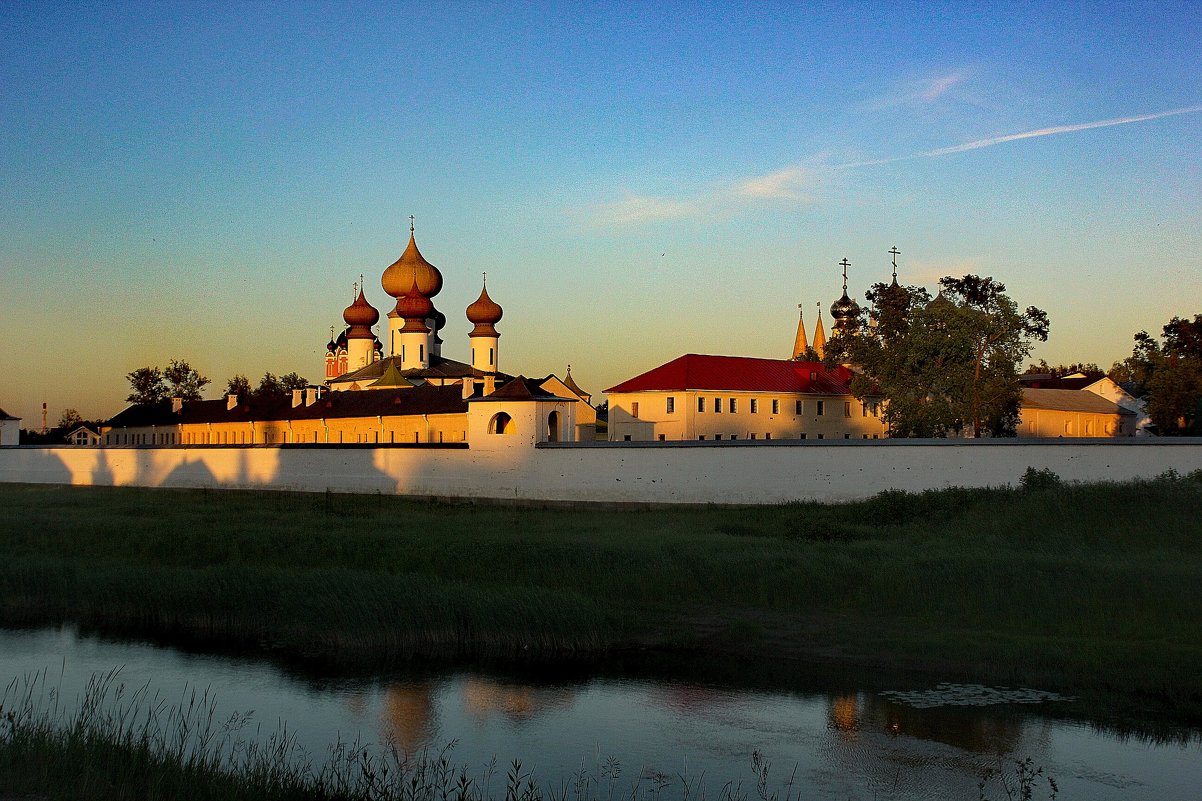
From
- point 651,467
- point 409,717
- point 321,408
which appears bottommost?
point 409,717

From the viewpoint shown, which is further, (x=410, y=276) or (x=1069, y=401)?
(x=410, y=276)

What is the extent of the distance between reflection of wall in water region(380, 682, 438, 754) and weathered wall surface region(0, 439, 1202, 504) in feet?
63.6

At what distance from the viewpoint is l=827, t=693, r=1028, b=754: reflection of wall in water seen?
1273cm

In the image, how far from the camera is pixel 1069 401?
225 ft

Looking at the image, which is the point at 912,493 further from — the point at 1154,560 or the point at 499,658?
the point at 499,658

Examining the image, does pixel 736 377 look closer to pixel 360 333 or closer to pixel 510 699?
pixel 360 333

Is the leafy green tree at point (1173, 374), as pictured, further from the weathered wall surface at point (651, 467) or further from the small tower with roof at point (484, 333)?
the small tower with roof at point (484, 333)

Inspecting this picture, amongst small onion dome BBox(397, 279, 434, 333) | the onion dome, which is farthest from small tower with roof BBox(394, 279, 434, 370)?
the onion dome

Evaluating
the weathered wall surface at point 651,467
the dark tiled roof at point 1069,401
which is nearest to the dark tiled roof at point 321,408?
the weathered wall surface at point 651,467

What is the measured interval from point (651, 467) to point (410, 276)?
45954mm

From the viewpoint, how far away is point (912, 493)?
31188 mm

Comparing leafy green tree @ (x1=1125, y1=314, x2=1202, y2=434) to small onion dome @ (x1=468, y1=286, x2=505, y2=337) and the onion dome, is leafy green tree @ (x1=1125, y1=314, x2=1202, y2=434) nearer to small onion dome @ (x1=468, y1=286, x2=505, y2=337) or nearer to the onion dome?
small onion dome @ (x1=468, y1=286, x2=505, y2=337)

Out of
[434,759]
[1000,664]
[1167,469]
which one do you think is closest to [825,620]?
[1000,664]

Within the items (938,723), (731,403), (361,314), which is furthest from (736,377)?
(938,723)
